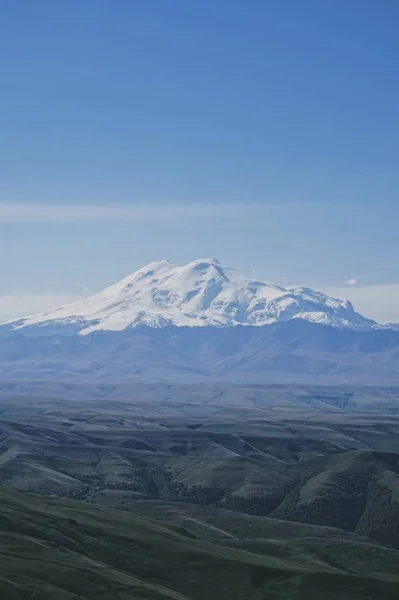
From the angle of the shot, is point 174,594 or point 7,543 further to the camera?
point 7,543

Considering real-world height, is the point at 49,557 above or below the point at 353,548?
above

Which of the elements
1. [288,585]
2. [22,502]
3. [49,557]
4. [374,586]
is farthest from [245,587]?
[22,502]

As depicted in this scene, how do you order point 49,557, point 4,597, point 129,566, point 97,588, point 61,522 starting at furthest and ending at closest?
point 61,522 → point 129,566 → point 49,557 → point 97,588 → point 4,597

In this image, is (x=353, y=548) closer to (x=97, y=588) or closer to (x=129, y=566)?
(x=129, y=566)

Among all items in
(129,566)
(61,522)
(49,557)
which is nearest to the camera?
(49,557)

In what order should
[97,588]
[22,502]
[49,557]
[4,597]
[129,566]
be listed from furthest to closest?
1. [22,502]
2. [129,566]
3. [49,557]
4. [97,588]
5. [4,597]

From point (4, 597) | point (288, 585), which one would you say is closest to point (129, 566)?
point (288, 585)

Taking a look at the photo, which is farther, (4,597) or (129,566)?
(129,566)

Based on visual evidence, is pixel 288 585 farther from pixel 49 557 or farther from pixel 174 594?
pixel 49 557

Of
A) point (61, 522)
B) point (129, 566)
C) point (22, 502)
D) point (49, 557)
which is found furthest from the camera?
point (22, 502)
